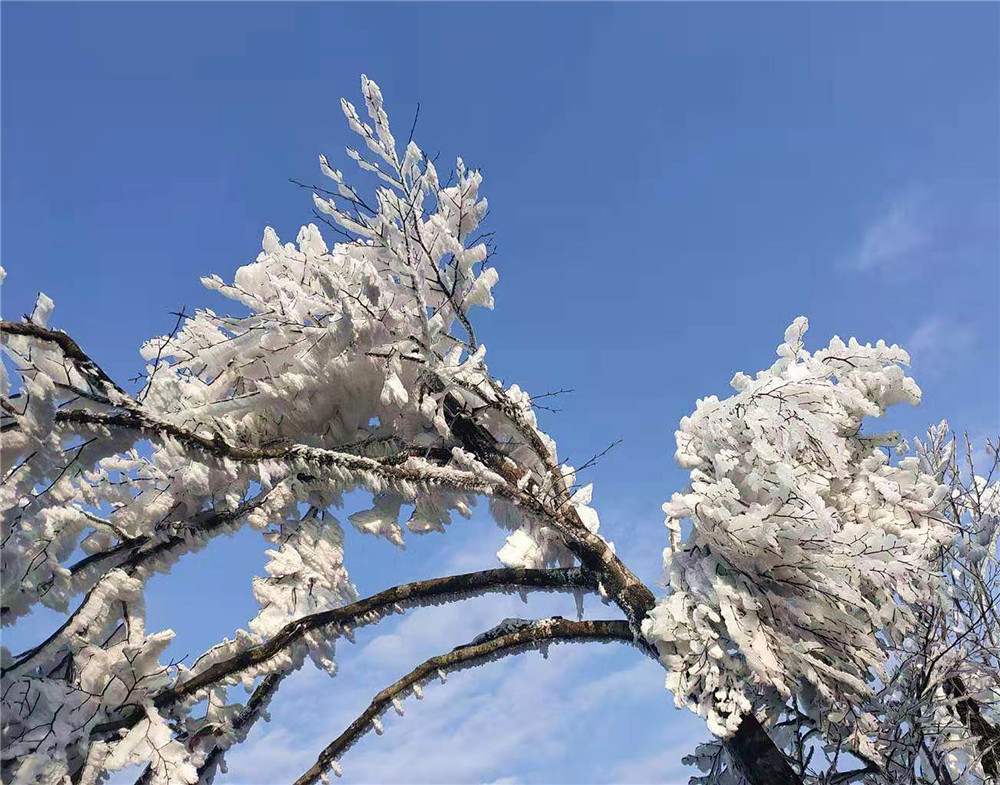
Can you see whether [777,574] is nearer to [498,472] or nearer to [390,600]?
[498,472]

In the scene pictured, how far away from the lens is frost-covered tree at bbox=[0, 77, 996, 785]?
190 inches

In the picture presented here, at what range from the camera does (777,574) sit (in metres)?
5.36

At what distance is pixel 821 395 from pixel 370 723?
4.32 m

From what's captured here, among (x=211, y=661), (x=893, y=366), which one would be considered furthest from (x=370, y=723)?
(x=893, y=366)

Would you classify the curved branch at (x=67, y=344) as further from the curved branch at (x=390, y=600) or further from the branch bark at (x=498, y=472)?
the curved branch at (x=390, y=600)

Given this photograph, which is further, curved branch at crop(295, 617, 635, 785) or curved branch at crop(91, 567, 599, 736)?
curved branch at crop(295, 617, 635, 785)

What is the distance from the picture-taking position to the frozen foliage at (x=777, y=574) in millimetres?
5012

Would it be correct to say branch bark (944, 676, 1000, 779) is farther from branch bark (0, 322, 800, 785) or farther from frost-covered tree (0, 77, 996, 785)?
branch bark (0, 322, 800, 785)

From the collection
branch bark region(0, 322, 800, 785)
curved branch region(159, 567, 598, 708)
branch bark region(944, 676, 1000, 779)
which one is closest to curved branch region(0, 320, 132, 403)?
branch bark region(0, 322, 800, 785)

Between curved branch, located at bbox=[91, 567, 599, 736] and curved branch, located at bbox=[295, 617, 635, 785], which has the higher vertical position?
curved branch, located at bbox=[91, 567, 599, 736]

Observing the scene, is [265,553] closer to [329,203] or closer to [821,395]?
[329,203]

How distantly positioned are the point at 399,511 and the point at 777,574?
2827 millimetres

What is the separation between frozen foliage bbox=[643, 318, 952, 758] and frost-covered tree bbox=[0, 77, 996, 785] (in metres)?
0.02

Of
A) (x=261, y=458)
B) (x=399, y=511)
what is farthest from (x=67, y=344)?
(x=399, y=511)
